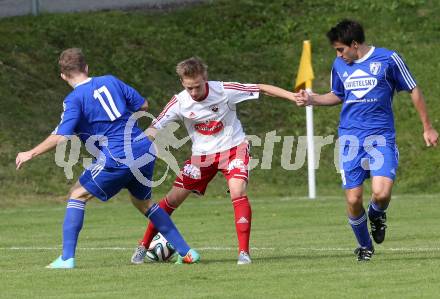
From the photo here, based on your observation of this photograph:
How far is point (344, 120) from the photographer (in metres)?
12.1

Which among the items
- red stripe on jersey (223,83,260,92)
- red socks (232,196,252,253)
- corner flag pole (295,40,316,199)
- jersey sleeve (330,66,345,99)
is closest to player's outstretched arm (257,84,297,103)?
red stripe on jersey (223,83,260,92)

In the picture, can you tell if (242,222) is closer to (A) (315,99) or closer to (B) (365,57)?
(A) (315,99)

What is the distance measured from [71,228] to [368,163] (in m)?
2.75

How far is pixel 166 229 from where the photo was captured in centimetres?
1232

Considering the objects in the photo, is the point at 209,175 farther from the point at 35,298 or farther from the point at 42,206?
the point at 42,206

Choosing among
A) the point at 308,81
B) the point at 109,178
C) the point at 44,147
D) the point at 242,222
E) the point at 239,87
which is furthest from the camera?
the point at 308,81

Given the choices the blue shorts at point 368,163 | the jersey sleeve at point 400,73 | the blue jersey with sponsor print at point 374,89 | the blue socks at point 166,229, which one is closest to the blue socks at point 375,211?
the blue shorts at point 368,163

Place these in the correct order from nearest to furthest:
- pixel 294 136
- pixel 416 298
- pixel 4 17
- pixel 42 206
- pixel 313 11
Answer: pixel 416 298
pixel 42 206
pixel 294 136
pixel 4 17
pixel 313 11

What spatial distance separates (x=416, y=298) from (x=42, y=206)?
51.3 ft

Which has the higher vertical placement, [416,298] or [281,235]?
[416,298]

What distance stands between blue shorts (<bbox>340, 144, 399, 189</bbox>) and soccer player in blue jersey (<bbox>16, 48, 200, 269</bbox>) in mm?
1792

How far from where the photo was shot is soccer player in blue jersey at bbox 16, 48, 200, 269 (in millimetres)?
11844

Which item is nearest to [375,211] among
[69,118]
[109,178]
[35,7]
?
[109,178]

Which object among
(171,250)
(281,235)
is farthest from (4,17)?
(171,250)
